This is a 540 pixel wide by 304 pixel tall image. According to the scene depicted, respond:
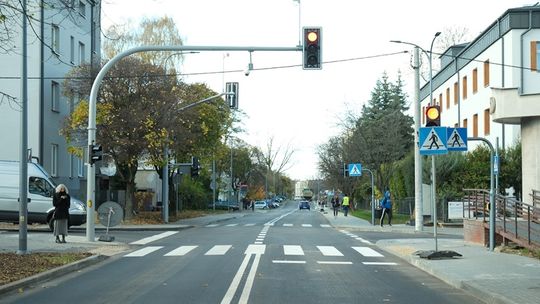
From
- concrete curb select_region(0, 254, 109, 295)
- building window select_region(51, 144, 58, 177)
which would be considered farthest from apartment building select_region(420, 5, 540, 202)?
building window select_region(51, 144, 58, 177)

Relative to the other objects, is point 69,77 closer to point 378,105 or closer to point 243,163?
point 378,105

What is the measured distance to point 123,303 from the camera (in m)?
9.56

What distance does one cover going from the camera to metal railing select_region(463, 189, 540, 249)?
1581cm

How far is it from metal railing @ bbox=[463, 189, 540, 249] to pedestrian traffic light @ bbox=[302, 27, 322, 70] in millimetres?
6123

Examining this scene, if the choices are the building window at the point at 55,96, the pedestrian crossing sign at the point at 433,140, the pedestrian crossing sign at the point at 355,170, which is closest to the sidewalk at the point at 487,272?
the pedestrian crossing sign at the point at 433,140

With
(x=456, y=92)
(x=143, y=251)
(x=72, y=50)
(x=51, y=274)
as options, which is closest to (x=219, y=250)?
(x=143, y=251)

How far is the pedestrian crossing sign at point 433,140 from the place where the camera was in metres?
15.4

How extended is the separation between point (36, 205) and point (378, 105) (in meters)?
48.9

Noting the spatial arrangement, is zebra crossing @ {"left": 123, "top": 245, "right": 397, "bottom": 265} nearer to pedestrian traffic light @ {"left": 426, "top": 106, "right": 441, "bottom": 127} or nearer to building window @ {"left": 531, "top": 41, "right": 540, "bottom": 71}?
pedestrian traffic light @ {"left": 426, "top": 106, "right": 441, "bottom": 127}

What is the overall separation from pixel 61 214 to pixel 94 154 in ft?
6.81

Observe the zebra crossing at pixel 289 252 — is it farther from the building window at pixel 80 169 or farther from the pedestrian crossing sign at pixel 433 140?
the building window at pixel 80 169

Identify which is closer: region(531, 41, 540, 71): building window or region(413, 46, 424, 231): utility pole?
region(413, 46, 424, 231): utility pole

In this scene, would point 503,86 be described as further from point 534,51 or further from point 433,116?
point 433,116

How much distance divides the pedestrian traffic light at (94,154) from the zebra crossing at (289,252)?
10.3 feet
